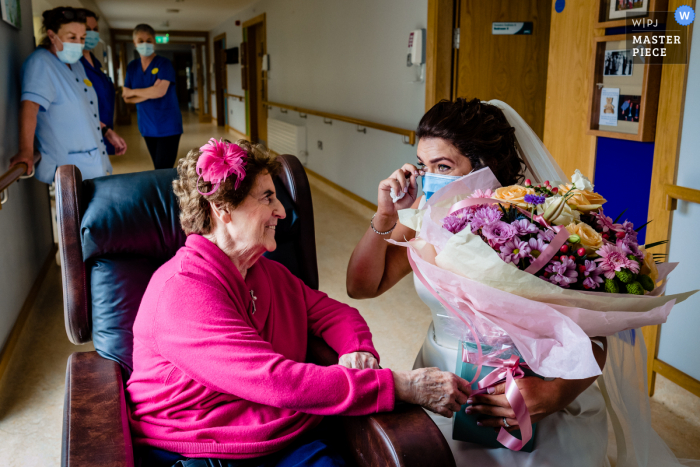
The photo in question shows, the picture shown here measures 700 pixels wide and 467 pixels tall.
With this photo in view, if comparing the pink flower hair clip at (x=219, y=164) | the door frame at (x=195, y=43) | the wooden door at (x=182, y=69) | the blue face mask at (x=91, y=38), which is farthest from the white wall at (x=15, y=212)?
the wooden door at (x=182, y=69)

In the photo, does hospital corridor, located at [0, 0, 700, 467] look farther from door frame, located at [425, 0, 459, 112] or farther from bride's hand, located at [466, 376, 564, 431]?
door frame, located at [425, 0, 459, 112]

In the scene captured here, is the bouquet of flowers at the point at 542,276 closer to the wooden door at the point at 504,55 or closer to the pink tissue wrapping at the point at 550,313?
the pink tissue wrapping at the point at 550,313

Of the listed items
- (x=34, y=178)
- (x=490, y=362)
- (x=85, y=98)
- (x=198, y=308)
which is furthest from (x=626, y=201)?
(x=34, y=178)

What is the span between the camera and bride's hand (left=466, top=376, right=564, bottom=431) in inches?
45.1

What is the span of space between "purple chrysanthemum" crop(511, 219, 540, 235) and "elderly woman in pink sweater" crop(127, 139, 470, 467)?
0.36 meters

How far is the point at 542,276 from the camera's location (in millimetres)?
995

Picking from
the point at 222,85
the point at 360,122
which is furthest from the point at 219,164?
the point at 222,85

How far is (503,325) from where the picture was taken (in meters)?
1.01

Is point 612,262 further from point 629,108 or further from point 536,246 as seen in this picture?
point 629,108

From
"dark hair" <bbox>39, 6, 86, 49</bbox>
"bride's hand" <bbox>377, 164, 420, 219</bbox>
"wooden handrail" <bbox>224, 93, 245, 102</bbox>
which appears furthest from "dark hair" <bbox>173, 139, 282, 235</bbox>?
"wooden handrail" <bbox>224, 93, 245, 102</bbox>

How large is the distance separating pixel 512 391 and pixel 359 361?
→ 0.39m

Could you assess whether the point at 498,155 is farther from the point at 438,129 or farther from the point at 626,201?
the point at 626,201

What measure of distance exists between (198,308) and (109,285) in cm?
42

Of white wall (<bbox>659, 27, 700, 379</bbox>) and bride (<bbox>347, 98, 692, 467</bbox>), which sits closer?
bride (<bbox>347, 98, 692, 467</bbox>)
